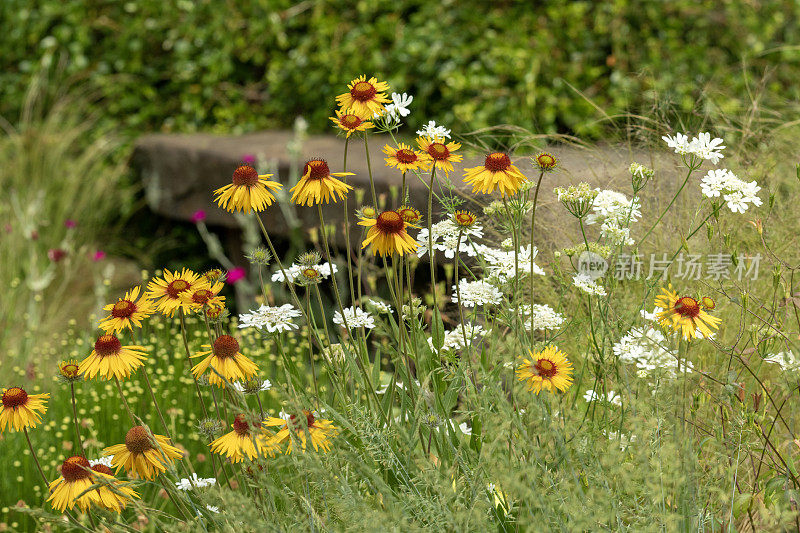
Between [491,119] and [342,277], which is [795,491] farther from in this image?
[491,119]

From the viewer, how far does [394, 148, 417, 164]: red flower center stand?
1597 millimetres

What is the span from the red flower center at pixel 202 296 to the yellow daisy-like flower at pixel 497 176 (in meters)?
0.54

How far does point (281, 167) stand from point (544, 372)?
3.24m

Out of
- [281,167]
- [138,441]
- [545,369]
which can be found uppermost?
[545,369]

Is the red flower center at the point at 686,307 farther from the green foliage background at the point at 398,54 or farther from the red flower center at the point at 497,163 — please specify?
the green foliage background at the point at 398,54

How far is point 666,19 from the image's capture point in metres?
4.75

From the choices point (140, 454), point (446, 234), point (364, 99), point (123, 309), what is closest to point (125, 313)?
point (123, 309)

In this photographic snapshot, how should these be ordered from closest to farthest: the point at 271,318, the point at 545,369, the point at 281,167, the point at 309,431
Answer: the point at 309,431 < the point at 545,369 < the point at 271,318 < the point at 281,167

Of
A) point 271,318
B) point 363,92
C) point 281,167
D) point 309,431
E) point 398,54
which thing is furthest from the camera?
point 398,54

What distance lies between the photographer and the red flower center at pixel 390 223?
1.50 meters

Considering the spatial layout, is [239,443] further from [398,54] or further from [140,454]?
[398,54]

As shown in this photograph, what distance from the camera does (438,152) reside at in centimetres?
162

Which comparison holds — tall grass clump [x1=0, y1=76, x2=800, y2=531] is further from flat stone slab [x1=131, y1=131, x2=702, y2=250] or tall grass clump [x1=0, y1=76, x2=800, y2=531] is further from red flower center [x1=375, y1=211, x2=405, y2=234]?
flat stone slab [x1=131, y1=131, x2=702, y2=250]

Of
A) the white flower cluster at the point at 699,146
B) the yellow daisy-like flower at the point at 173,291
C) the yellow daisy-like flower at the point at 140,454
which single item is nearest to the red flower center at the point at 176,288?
the yellow daisy-like flower at the point at 173,291
